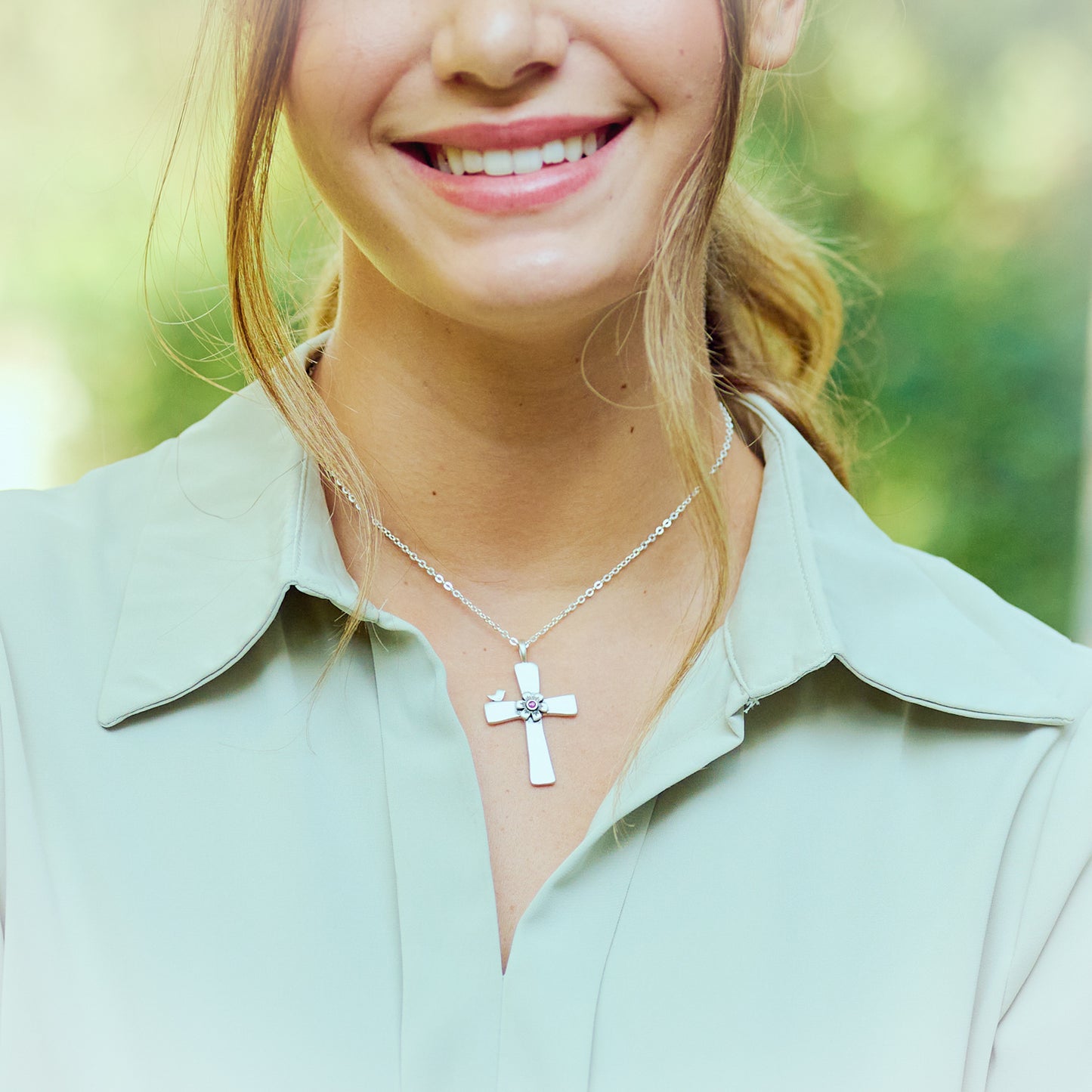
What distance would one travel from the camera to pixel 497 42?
1024mm

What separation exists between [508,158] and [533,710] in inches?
19.8

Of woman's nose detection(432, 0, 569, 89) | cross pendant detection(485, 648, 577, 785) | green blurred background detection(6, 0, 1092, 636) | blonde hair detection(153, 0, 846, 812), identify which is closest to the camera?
woman's nose detection(432, 0, 569, 89)

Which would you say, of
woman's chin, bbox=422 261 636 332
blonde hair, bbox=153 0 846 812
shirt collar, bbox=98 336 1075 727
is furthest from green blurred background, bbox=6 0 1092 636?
woman's chin, bbox=422 261 636 332

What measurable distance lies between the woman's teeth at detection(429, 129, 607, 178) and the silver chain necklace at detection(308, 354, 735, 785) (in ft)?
1.07

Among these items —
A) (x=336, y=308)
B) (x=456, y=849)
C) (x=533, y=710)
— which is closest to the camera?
(x=456, y=849)

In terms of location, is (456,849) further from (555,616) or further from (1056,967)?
(1056,967)

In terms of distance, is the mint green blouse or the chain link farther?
the chain link

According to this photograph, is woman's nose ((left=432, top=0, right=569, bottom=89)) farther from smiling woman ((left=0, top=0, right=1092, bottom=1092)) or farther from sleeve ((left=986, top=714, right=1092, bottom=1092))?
sleeve ((left=986, top=714, right=1092, bottom=1092))

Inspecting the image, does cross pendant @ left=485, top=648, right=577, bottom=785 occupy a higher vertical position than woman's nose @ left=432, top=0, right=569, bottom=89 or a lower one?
lower

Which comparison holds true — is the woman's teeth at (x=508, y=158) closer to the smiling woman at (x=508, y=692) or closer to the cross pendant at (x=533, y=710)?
the smiling woman at (x=508, y=692)

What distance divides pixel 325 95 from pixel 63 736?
22.6 inches

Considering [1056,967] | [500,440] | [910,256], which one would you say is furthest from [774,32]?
[910,256]

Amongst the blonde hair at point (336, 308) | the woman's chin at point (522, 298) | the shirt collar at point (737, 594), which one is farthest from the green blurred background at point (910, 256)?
the woman's chin at point (522, 298)

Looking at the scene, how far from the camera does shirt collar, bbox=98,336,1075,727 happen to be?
1.18m
